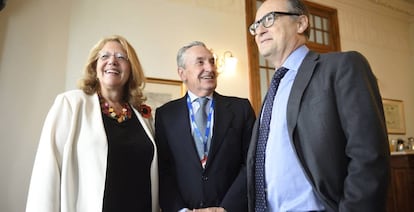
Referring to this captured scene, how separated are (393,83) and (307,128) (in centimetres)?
539

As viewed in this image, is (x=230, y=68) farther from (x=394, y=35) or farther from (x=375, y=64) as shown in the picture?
(x=394, y=35)

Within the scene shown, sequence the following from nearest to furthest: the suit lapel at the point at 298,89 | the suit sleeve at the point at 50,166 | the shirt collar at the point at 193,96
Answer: the suit lapel at the point at 298,89 → the suit sleeve at the point at 50,166 → the shirt collar at the point at 193,96

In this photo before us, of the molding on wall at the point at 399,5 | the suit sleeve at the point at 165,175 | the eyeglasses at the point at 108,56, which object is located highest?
the molding on wall at the point at 399,5

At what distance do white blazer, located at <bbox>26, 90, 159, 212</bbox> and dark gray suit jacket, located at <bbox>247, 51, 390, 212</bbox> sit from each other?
0.92m

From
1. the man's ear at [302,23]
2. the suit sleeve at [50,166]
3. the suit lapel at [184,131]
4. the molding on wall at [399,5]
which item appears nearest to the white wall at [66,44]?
the suit sleeve at [50,166]

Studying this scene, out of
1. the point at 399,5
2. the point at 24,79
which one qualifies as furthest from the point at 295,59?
the point at 399,5

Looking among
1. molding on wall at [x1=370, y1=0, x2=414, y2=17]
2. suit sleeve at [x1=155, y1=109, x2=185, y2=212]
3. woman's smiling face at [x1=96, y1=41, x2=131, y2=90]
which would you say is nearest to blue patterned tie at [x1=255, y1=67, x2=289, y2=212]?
suit sleeve at [x1=155, y1=109, x2=185, y2=212]

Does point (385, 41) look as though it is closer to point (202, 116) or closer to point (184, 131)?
point (202, 116)

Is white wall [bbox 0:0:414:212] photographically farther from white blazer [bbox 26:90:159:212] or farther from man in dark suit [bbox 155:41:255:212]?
man in dark suit [bbox 155:41:255:212]

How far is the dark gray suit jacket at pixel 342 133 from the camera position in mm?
977

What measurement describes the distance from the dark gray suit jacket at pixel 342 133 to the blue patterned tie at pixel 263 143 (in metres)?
0.20

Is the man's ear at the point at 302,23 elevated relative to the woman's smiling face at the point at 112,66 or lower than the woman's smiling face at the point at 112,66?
elevated

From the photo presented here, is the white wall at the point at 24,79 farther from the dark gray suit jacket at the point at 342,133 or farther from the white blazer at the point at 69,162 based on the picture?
the dark gray suit jacket at the point at 342,133

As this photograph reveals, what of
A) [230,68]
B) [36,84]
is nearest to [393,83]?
[230,68]
